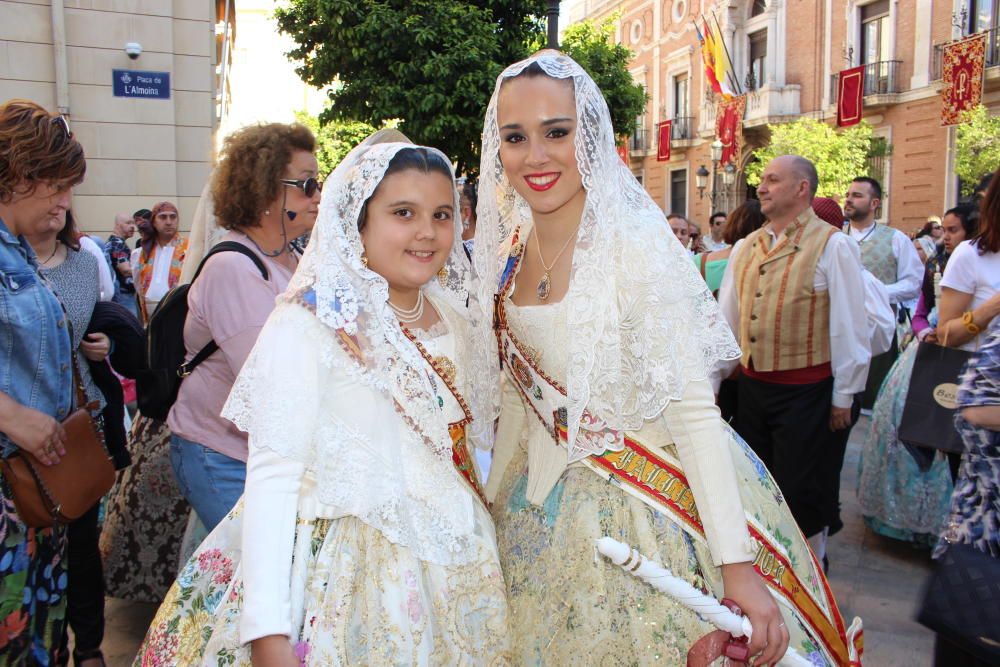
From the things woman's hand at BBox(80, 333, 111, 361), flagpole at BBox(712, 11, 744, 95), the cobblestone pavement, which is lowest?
the cobblestone pavement

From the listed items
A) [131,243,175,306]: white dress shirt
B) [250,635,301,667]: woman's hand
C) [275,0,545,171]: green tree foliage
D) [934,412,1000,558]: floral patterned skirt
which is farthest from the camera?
[275,0,545,171]: green tree foliage

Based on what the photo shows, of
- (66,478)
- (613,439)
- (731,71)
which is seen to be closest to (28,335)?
(66,478)

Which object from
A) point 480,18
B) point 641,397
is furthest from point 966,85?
point 641,397

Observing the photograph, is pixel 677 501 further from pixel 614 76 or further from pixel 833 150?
pixel 833 150

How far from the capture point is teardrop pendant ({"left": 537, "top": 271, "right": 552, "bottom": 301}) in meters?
2.10

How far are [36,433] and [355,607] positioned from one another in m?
1.36

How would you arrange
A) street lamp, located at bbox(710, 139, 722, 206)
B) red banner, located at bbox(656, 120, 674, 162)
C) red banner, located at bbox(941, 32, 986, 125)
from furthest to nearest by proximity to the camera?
red banner, located at bbox(656, 120, 674, 162) → street lamp, located at bbox(710, 139, 722, 206) → red banner, located at bbox(941, 32, 986, 125)

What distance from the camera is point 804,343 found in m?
4.20

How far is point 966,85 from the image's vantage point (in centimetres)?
1997

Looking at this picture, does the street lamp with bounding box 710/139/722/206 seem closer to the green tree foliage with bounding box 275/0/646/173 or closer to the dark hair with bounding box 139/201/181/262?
the green tree foliage with bounding box 275/0/646/173

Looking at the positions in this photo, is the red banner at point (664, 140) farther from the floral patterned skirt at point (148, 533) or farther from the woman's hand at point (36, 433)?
the woman's hand at point (36, 433)

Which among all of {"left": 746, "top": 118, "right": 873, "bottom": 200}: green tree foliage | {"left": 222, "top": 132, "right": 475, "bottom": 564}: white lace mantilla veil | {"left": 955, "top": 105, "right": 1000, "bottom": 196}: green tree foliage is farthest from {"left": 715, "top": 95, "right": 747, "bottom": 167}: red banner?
{"left": 222, "top": 132, "right": 475, "bottom": 564}: white lace mantilla veil

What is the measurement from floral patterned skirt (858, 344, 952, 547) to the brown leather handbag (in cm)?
408

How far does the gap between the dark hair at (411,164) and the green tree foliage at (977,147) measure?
62.4ft
